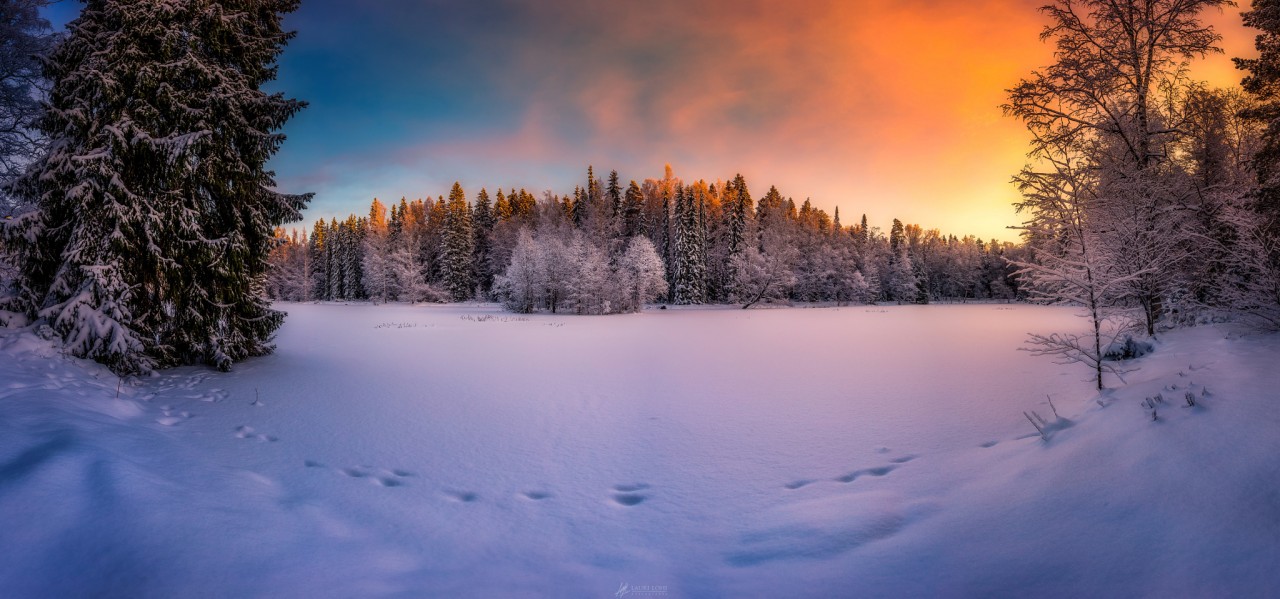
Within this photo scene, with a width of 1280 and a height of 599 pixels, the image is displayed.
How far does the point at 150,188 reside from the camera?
8.77 m

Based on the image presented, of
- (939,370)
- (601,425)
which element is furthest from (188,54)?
(939,370)

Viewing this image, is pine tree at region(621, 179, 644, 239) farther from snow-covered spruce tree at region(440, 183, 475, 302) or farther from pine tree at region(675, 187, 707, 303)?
snow-covered spruce tree at region(440, 183, 475, 302)

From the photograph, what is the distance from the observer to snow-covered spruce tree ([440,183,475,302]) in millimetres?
56906

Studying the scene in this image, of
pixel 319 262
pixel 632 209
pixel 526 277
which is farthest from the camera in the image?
pixel 319 262

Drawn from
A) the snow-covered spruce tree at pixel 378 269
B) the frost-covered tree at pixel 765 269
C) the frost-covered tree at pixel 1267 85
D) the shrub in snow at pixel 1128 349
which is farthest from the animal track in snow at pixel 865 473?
the snow-covered spruce tree at pixel 378 269

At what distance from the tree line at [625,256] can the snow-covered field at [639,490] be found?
99.6 ft

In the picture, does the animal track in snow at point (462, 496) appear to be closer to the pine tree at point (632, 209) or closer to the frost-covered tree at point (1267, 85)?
the frost-covered tree at point (1267, 85)

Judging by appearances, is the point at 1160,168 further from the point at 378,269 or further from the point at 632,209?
the point at 378,269

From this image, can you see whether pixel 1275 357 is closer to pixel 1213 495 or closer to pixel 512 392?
pixel 1213 495

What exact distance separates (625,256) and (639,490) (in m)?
36.6

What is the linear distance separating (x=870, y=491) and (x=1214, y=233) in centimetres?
1386

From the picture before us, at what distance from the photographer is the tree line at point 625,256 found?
39.1 meters

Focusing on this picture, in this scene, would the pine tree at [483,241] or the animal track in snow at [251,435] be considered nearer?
the animal track in snow at [251,435]

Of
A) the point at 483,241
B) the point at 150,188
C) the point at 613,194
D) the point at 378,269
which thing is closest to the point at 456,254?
the point at 483,241
